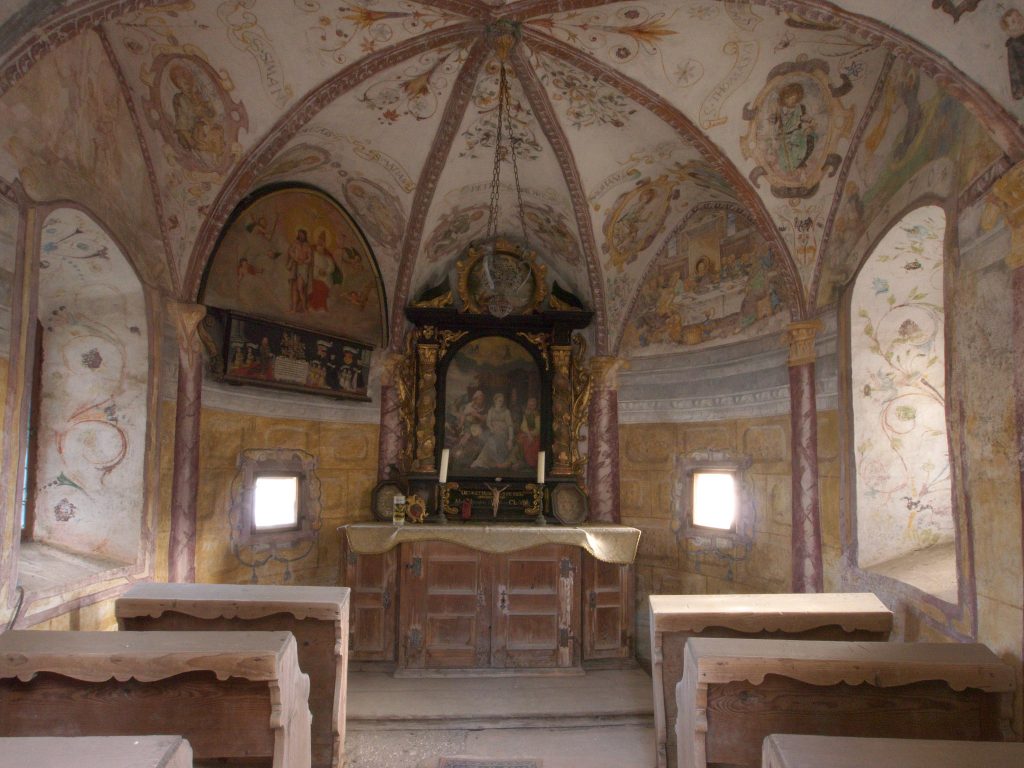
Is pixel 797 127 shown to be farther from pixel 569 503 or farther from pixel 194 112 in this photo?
pixel 194 112

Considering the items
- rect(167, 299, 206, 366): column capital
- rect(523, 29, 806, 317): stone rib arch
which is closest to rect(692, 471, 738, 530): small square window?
rect(523, 29, 806, 317): stone rib arch

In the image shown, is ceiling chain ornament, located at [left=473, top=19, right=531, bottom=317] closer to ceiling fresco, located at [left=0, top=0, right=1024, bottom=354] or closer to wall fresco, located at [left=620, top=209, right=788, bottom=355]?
ceiling fresco, located at [left=0, top=0, right=1024, bottom=354]

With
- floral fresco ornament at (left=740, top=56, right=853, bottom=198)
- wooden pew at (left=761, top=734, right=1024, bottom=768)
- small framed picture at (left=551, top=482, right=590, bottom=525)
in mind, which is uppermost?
floral fresco ornament at (left=740, top=56, right=853, bottom=198)

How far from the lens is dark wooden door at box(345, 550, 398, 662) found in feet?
24.3

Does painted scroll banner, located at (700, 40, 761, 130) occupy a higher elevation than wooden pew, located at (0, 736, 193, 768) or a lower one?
higher

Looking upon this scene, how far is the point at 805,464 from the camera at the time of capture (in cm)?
634

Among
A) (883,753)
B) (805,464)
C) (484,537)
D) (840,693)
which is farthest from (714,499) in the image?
(883,753)

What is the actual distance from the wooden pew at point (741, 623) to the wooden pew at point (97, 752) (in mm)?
3249

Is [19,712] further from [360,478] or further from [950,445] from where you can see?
[950,445]

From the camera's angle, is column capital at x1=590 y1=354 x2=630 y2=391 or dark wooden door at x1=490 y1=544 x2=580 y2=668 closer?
Result: dark wooden door at x1=490 y1=544 x2=580 y2=668

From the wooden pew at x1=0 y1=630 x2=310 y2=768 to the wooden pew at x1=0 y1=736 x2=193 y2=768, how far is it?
774 mm

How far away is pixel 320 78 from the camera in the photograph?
6031mm

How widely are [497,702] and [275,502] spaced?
10.1 feet

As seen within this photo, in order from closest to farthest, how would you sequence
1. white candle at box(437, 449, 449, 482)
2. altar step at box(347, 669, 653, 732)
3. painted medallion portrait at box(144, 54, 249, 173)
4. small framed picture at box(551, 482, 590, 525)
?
painted medallion portrait at box(144, 54, 249, 173) → altar step at box(347, 669, 653, 732) → white candle at box(437, 449, 449, 482) → small framed picture at box(551, 482, 590, 525)
